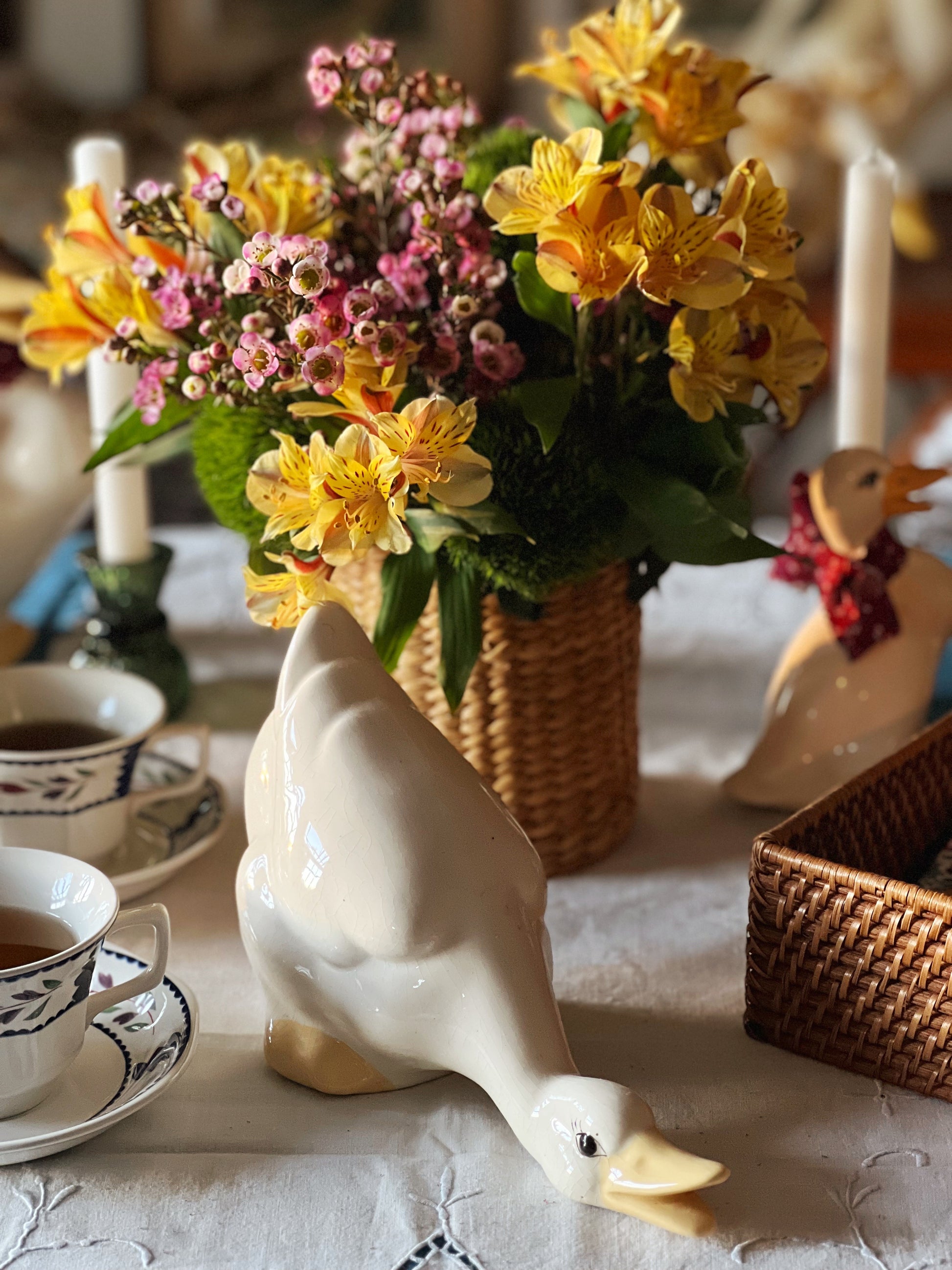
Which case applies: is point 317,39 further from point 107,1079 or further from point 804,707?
point 107,1079

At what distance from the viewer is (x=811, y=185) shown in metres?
2.34

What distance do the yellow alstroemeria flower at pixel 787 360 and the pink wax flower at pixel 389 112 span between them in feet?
0.66

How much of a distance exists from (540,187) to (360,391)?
0.12m

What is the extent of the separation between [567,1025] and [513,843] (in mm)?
115

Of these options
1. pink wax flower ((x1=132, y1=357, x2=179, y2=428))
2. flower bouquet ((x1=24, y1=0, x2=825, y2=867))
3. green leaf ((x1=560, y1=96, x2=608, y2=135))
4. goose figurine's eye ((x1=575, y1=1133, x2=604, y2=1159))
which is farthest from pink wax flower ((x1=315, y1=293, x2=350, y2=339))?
goose figurine's eye ((x1=575, y1=1133, x2=604, y2=1159))

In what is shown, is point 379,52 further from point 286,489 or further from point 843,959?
point 843,959

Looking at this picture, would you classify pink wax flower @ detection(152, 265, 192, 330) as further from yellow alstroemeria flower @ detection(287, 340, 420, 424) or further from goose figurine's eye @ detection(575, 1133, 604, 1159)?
goose figurine's eye @ detection(575, 1133, 604, 1159)

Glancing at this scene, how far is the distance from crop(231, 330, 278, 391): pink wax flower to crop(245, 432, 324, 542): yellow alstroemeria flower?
28mm

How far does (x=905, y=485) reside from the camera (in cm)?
77

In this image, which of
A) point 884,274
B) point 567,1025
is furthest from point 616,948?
point 884,274

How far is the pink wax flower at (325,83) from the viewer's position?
645 millimetres

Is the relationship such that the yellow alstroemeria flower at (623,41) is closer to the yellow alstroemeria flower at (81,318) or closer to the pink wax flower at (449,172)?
the pink wax flower at (449,172)

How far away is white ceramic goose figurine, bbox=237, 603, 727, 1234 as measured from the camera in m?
0.50

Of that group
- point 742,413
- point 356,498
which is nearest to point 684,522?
point 742,413
